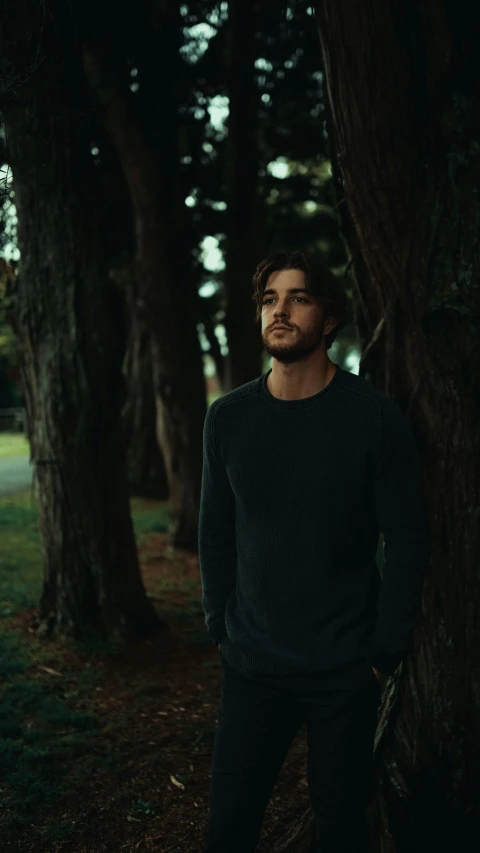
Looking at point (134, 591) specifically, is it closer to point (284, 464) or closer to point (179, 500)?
point (179, 500)

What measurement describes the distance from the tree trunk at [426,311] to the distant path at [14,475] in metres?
11.5

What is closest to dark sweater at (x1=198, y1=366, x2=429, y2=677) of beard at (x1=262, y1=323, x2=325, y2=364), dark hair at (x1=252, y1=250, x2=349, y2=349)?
beard at (x1=262, y1=323, x2=325, y2=364)

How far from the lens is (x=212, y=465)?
113 inches

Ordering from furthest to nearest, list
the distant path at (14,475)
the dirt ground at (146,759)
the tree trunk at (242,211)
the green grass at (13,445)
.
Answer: the green grass at (13,445) → the distant path at (14,475) → the tree trunk at (242,211) → the dirt ground at (146,759)

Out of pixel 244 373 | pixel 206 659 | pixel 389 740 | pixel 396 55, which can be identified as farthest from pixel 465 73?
pixel 244 373

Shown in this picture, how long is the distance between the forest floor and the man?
1.20 metres

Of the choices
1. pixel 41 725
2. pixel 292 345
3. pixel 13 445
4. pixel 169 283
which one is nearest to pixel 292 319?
pixel 292 345

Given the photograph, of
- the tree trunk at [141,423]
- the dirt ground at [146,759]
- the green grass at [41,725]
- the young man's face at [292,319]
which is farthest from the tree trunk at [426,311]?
the tree trunk at [141,423]

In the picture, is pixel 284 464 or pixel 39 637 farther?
pixel 39 637

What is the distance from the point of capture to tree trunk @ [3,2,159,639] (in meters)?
5.67

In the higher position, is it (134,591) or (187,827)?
(134,591)

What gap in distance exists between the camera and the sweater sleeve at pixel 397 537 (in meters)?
2.57

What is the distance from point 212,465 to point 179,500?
267 inches

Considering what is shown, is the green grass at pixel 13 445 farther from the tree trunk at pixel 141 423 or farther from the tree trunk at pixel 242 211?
the tree trunk at pixel 242 211
